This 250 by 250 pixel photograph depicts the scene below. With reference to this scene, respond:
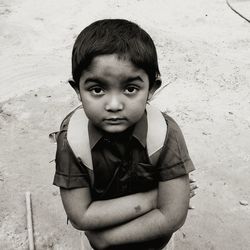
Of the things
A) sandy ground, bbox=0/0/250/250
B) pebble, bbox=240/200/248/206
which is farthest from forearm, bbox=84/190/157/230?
pebble, bbox=240/200/248/206

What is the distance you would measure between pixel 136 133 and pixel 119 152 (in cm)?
12

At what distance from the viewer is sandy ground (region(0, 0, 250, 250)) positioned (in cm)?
337

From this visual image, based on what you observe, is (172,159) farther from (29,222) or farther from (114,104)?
(29,222)

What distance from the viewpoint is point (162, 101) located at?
197 inches

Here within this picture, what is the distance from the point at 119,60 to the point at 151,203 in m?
0.73

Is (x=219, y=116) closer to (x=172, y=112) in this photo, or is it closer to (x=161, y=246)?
(x=172, y=112)

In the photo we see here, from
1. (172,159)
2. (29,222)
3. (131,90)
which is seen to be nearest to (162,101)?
(29,222)

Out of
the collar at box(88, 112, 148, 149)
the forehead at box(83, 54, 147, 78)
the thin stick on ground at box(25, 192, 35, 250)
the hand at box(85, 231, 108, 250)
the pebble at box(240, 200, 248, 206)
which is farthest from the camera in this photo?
the pebble at box(240, 200, 248, 206)

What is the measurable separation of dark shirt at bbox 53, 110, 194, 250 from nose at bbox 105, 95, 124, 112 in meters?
0.19

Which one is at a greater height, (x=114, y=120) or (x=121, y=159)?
(x=114, y=120)

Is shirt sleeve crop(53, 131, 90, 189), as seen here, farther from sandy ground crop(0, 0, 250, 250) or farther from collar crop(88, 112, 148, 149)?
sandy ground crop(0, 0, 250, 250)

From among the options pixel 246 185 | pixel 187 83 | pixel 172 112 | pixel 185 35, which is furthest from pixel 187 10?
pixel 246 185

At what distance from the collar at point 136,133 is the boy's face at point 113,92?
0.08m

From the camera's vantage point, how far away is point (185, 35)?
22.3 ft
